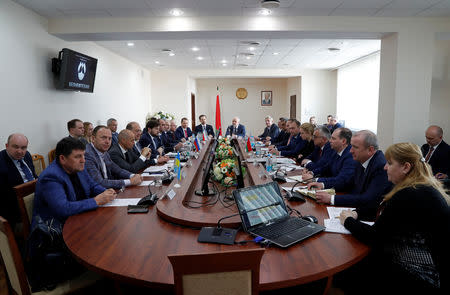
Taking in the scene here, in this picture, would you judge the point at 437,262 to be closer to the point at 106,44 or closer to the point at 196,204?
the point at 196,204

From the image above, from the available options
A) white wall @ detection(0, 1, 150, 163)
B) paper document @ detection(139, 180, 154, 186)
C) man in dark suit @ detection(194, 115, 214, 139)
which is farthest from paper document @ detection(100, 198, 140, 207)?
man in dark suit @ detection(194, 115, 214, 139)

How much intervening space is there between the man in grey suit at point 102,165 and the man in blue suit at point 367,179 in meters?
1.73

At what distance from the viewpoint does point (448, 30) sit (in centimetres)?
469

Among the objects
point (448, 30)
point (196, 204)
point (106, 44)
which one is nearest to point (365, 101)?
point (448, 30)

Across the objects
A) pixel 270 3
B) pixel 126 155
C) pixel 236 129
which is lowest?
pixel 126 155

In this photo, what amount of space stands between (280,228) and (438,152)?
12.0ft

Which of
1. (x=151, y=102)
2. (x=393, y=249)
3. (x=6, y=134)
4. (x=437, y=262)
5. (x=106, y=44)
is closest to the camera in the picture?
(x=437, y=262)

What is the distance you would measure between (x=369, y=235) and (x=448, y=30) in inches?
193

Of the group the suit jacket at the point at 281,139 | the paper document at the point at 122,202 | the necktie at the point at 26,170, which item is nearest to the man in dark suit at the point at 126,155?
the necktie at the point at 26,170

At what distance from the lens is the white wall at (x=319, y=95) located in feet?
34.4

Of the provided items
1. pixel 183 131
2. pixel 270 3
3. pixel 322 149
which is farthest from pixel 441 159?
pixel 183 131

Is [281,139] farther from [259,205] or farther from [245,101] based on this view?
[245,101]

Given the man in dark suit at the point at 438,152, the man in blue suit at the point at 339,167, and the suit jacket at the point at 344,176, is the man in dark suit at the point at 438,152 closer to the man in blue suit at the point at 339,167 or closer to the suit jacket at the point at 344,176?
the man in blue suit at the point at 339,167

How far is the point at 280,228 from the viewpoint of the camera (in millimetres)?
1648
